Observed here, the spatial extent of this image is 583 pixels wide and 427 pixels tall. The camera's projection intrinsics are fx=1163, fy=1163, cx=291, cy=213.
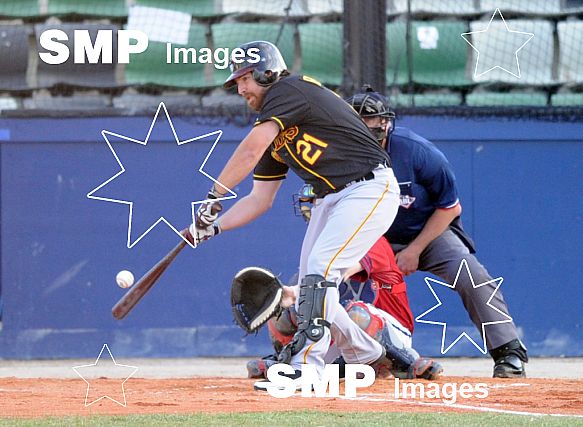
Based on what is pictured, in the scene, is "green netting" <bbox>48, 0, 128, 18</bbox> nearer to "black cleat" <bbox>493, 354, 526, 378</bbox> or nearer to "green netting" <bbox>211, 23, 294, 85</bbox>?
"green netting" <bbox>211, 23, 294, 85</bbox>

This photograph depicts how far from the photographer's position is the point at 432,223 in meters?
6.70

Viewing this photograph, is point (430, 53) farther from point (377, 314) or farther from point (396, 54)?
point (377, 314)

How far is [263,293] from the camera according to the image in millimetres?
5562

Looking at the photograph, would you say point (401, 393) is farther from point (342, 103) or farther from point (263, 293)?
point (342, 103)

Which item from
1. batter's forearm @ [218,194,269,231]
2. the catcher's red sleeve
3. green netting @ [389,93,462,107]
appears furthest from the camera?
green netting @ [389,93,462,107]

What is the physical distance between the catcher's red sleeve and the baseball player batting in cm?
55

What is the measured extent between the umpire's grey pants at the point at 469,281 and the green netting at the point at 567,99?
2635mm

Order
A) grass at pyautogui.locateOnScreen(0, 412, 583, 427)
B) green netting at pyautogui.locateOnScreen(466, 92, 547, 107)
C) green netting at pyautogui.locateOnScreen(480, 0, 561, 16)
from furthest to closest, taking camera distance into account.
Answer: green netting at pyautogui.locateOnScreen(480, 0, 561, 16)
green netting at pyautogui.locateOnScreen(466, 92, 547, 107)
grass at pyautogui.locateOnScreen(0, 412, 583, 427)

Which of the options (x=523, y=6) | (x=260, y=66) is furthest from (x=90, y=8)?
(x=260, y=66)

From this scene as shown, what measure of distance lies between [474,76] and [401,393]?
4364mm

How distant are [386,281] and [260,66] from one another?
1.47 metres

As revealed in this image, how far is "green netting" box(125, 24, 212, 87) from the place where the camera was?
9.06 metres

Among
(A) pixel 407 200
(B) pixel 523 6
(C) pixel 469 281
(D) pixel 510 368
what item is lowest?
(D) pixel 510 368

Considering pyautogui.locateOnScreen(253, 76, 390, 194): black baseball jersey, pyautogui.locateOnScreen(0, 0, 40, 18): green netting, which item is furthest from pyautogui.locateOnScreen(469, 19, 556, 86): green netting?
pyautogui.locateOnScreen(253, 76, 390, 194): black baseball jersey
